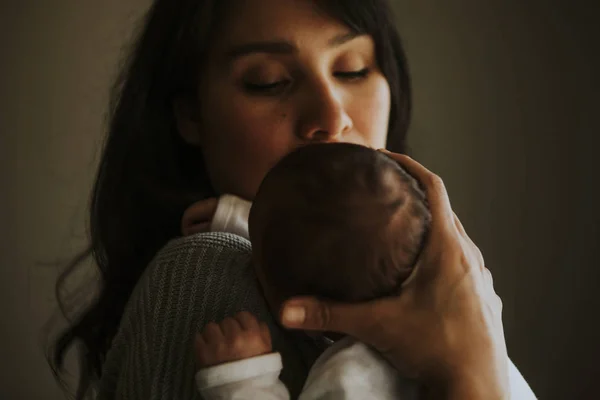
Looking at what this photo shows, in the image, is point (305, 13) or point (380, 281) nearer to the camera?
point (380, 281)

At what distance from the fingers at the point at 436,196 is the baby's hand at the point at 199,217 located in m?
0.35

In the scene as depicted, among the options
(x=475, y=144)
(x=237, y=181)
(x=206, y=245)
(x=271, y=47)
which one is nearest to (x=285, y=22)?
(x=271, y=47)

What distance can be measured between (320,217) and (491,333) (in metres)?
0.25

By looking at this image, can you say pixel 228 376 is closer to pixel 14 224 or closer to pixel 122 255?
pixel 122 255

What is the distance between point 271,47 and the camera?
92 cm

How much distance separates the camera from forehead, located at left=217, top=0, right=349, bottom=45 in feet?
2.99

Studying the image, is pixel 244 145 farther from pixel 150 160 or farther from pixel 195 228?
pixel 150 160

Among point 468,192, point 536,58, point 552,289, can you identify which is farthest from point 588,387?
point 536,58

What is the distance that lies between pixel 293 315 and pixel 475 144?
4.28ft

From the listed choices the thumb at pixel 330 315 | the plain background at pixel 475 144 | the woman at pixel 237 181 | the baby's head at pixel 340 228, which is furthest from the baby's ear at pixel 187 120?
the plain background at pixel 475 144

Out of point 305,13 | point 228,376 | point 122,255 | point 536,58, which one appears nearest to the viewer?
point 228,376

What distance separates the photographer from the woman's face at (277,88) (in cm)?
91

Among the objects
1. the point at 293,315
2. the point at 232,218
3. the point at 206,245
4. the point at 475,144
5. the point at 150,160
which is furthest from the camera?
the point at 475,144

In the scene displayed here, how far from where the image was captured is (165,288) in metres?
0.73
